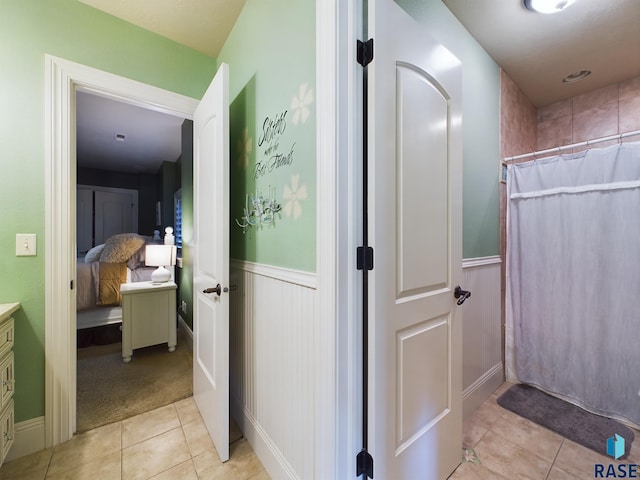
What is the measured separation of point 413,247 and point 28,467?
7.28 ft

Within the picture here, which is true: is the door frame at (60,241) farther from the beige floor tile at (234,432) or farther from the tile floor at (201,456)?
the beige floor tile at (234,432)

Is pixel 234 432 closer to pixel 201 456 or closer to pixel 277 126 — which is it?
pixel 201 456

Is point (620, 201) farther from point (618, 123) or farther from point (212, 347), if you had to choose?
point (212, 347)

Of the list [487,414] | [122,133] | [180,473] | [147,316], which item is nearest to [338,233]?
[180,473]

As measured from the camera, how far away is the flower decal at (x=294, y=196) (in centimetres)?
116

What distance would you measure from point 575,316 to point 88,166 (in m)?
7.44

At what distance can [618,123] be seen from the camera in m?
2.36

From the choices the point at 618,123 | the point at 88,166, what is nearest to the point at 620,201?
the point at 618,123

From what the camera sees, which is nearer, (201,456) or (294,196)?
(294,196)

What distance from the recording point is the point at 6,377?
1299 mm

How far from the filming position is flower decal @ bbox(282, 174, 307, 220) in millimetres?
1162

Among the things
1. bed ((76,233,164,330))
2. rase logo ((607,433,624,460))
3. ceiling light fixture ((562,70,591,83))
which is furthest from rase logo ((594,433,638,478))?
bed ((76,233,164,330))

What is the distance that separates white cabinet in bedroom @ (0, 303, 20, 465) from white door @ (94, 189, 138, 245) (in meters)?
5.05

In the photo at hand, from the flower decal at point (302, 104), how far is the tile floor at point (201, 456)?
5.64ft
